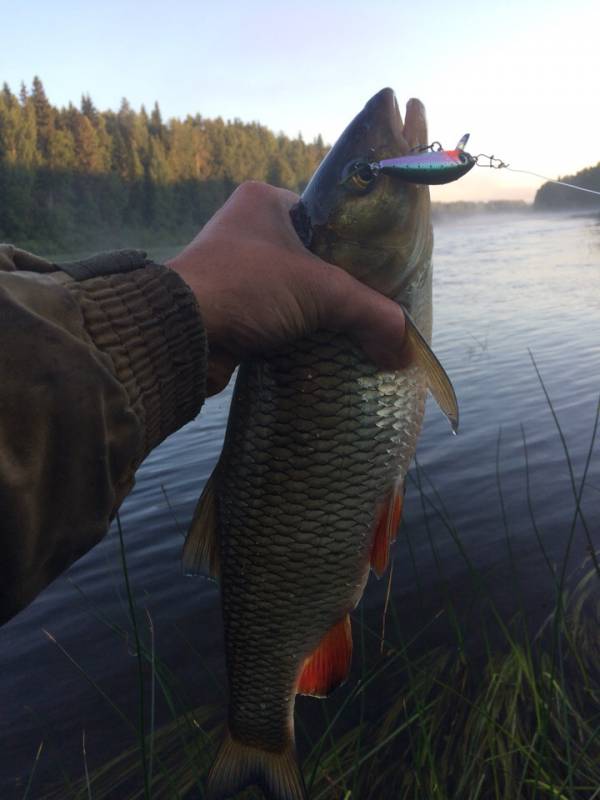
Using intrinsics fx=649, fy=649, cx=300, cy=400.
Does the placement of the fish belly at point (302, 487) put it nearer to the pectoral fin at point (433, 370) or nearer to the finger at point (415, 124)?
the pectoral fin at point (433, 370)

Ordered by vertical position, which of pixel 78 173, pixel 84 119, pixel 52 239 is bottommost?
pixel 52 239

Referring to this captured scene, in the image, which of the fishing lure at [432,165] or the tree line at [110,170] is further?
the tree line at [110,170]

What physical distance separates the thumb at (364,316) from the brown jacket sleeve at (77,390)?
1.37 ft

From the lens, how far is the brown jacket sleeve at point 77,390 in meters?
1.21

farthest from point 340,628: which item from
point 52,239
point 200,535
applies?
point 52,239

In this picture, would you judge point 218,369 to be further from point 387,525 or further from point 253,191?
point 387,525

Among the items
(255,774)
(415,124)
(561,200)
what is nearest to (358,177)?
(415,124)

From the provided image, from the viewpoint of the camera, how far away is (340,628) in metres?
2.26

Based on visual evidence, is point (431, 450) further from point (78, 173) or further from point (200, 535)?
point (78, 173)

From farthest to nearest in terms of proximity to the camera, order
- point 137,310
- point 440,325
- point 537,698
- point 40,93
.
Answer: point 40,93 < point 440,325 < point 537,698 < point 137,310

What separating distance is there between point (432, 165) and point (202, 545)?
4.66ft

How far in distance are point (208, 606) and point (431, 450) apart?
357 centimetres

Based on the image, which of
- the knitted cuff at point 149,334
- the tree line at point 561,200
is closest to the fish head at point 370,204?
the knitted cuff at point 149,334

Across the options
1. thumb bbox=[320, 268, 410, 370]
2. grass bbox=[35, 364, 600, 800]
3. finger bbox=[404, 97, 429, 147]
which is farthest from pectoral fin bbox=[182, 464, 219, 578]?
finger bbox=[404, 97, 429, 147]
